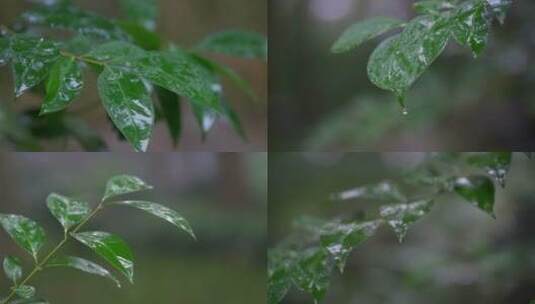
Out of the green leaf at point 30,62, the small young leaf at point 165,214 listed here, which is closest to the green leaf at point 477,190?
the small young leaf at point 165,214

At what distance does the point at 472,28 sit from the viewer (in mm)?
429

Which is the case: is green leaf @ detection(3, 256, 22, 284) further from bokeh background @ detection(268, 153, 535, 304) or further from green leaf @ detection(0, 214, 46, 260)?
bokeh background @ detection(268, 153, 535, 304)

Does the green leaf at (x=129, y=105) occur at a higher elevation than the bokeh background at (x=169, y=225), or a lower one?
higher

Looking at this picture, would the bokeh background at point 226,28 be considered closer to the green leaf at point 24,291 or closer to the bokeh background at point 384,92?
the bokeh background at point 384,92

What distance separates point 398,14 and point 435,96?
0.49 m

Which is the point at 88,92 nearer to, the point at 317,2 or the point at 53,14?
the point at 317,2

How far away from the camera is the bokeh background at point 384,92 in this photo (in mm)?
1494

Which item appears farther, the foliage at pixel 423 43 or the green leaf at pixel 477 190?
the green leaf at pixel 477 190

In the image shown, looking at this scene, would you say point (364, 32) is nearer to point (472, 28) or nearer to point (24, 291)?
point (472, 28)

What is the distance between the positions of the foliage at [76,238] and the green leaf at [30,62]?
0.30 feet

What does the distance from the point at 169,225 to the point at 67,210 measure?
1.12m

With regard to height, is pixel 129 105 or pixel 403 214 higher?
pixel 129 105

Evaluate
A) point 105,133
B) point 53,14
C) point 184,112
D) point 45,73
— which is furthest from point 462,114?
point 45,73

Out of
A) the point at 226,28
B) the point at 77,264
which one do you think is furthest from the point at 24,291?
the point at 226,28
